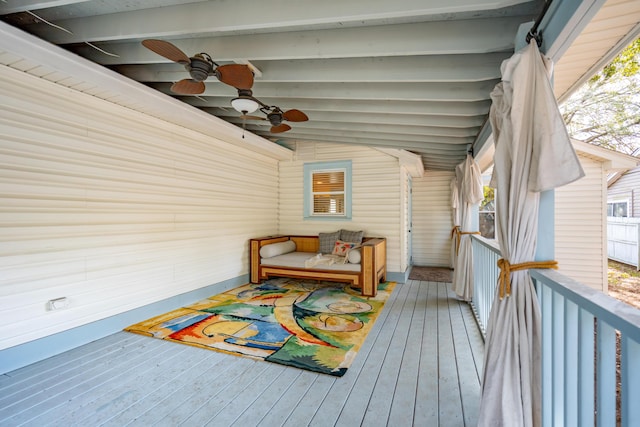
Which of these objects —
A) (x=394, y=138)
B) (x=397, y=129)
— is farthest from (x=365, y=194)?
(x=397, y=129)

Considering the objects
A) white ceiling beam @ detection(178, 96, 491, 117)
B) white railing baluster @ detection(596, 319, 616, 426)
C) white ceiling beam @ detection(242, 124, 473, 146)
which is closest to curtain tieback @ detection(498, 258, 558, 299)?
white railing baluster @ detection(596, 319, 616, 426)

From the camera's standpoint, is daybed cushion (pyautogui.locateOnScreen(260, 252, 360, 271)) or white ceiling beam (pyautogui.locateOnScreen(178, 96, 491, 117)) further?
daybed cushion (pyautogui.locateOnScreen(260, 252, 360, 271))

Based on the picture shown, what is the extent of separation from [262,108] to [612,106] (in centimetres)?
545

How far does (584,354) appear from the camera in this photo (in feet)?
3.85

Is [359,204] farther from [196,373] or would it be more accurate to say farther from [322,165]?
[196,373]

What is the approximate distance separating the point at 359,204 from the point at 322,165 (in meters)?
1.19

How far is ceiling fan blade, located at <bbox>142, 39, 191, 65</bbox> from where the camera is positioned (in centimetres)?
202

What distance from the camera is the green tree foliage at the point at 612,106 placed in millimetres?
2828

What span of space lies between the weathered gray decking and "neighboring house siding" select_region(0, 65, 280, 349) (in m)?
0.59

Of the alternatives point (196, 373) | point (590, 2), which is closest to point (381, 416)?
point (196, 373)

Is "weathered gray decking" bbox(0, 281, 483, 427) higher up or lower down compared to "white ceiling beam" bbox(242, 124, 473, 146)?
lower down

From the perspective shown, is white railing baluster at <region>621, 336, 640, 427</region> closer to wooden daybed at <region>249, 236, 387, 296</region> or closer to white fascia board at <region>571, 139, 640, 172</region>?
wooden daybed at <region>249, 236, 387, 296</region>

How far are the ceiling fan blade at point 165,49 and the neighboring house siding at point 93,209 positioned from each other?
1.45m

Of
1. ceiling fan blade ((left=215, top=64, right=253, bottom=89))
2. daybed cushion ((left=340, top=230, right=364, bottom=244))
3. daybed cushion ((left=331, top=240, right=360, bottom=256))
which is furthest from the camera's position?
daybed cushion ((left=340, top=230, right=364, bottom=244))
